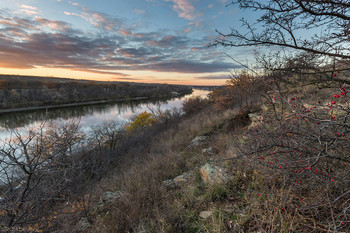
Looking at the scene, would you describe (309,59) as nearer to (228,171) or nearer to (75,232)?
(228,171)

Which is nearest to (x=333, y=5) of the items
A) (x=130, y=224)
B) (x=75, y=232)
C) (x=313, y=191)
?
(x=313, y=191)

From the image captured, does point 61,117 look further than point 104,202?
Yes

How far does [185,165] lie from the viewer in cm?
562

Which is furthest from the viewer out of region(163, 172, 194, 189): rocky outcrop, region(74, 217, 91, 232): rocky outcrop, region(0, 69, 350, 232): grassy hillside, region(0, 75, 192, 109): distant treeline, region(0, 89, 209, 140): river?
region(0, 75, 192, 109): distant treeline

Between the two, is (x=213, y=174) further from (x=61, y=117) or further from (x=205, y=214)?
(x=61, y=117)

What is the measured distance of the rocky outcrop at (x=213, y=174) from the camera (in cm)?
→ 345

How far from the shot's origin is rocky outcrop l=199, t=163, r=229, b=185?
3.45 metres

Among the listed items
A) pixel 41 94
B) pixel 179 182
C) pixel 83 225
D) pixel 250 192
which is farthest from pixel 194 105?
pixel 41 94

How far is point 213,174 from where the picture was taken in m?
3.70

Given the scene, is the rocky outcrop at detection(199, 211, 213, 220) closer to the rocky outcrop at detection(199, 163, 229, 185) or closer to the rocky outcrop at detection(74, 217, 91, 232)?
the rocky outcrop at detection(199, 163, 229, 185)

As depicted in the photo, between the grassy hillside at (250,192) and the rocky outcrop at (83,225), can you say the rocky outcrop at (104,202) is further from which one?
the rocky outcrop at (83,225)

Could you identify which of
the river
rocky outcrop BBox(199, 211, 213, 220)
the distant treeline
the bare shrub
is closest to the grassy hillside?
rocky outcrop BBox(199, 211, 213, 220)

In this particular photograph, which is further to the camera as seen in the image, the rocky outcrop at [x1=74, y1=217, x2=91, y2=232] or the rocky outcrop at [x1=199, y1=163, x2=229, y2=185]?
the rocky outcrop at [x1=199, y1=163, x2=229, y2=185]

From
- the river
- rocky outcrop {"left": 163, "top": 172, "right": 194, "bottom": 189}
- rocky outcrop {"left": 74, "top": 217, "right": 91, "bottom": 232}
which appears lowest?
the river
